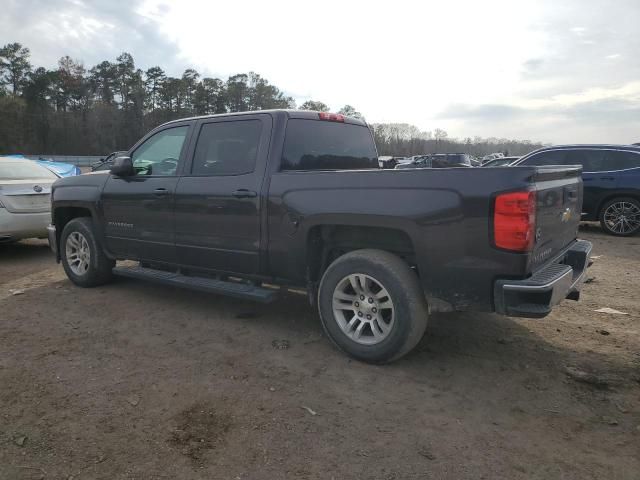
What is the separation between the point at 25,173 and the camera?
8055 mm

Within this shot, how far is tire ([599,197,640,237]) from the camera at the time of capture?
9.25m

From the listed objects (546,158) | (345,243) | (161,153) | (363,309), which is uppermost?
(546,158)

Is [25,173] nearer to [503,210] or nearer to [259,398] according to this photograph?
[259,398]

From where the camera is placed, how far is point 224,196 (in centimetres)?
431

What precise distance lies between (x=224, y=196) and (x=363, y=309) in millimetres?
1658

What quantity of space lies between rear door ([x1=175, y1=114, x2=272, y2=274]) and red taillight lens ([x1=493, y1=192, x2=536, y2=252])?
1990mm

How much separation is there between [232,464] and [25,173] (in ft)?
24.7

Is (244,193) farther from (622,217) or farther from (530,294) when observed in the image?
(622,217)

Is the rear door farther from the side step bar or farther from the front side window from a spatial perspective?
the front side window

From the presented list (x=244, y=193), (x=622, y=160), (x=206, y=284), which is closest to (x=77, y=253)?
(x=206, y=284)

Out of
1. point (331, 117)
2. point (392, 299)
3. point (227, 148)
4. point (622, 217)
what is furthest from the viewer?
point (622, 217)

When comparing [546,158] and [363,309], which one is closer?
[363,309]

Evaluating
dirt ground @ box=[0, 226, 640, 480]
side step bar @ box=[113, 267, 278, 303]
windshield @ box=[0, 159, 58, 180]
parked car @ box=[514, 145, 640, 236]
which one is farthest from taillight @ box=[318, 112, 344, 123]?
parked car @ box=[514, 145, 640, 236]

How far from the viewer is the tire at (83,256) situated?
223 inches
